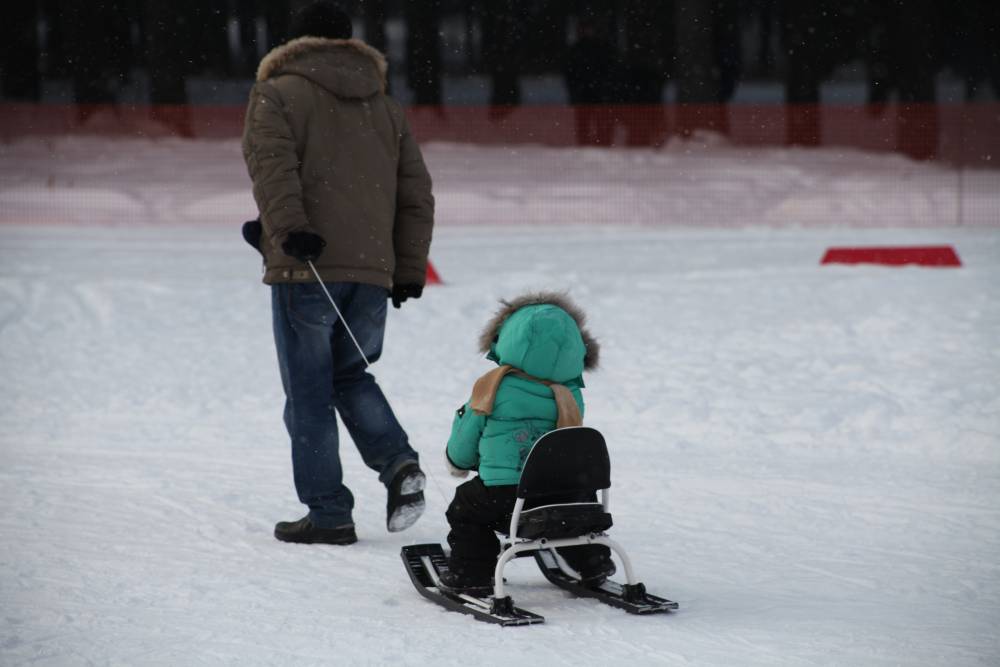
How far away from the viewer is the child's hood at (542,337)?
418 centimetres

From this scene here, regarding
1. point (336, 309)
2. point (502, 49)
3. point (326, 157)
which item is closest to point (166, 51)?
point (502, 49)

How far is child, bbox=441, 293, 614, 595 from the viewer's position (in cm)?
419

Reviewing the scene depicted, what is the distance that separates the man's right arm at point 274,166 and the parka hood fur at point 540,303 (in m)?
0.80

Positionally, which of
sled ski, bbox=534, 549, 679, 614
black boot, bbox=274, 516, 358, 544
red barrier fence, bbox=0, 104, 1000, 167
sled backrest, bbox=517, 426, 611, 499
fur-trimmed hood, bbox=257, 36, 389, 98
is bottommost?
red barrier fence, bbox=0, 104, 1000, 167

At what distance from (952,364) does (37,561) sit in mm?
4818

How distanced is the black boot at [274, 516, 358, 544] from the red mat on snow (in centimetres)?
666

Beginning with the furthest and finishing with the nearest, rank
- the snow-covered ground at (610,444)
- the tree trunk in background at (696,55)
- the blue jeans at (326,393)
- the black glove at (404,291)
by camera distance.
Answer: the tree trunk in background at (696,55), the black glove at (404,291), the blue jeans at (326,393), the snow-covered ground at (610,444)

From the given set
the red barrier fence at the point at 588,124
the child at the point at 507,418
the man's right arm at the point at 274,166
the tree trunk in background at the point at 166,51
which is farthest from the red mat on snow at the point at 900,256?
the tree trunk in background at the point at 166,51

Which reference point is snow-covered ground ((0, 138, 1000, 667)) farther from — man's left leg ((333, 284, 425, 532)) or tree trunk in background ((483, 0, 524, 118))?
tree trunk in background ((483, 0, 524, 118))

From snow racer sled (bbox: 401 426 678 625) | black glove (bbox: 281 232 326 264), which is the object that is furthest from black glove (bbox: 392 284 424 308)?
snow racer sled (bbox: 401 426 678 625)

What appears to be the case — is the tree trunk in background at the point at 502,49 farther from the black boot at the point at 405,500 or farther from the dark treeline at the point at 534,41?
the black boot at the point at 405,500

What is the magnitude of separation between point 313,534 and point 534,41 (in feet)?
53.3

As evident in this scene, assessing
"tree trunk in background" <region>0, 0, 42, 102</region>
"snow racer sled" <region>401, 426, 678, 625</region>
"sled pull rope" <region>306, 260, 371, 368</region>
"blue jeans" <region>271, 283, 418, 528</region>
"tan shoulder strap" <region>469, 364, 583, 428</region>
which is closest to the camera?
"snow racer sled" <region>401, 426, 678, 625</region>

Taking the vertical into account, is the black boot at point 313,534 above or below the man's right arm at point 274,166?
below
